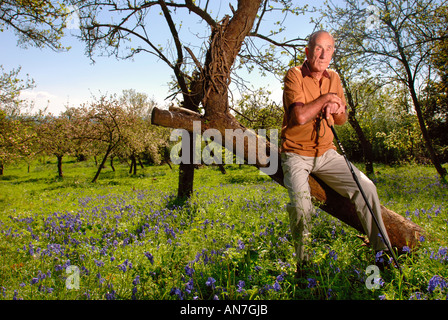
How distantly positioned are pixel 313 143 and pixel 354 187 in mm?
766

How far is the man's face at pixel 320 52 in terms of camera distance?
10.6ft

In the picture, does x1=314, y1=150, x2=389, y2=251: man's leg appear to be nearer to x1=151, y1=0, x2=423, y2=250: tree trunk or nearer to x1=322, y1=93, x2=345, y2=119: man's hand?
x1=151, y1=0, x2=423, y2=250: tree trunk

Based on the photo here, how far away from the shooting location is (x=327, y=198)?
13.1 feet

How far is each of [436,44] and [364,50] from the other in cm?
296

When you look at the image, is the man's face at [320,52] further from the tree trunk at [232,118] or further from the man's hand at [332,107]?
the tree trunk at [232,118]

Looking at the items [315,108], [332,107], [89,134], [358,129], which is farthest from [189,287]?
[89,134]

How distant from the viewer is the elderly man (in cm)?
324

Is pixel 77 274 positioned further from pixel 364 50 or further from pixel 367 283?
pixel 364 50

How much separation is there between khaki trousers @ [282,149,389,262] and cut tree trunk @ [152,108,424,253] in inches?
9.0

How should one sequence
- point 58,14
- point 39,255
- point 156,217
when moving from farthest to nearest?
point 58,14 → point 156,217 → point 39,255

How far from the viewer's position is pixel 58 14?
9984mm

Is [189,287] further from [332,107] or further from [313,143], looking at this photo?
[332,107]
